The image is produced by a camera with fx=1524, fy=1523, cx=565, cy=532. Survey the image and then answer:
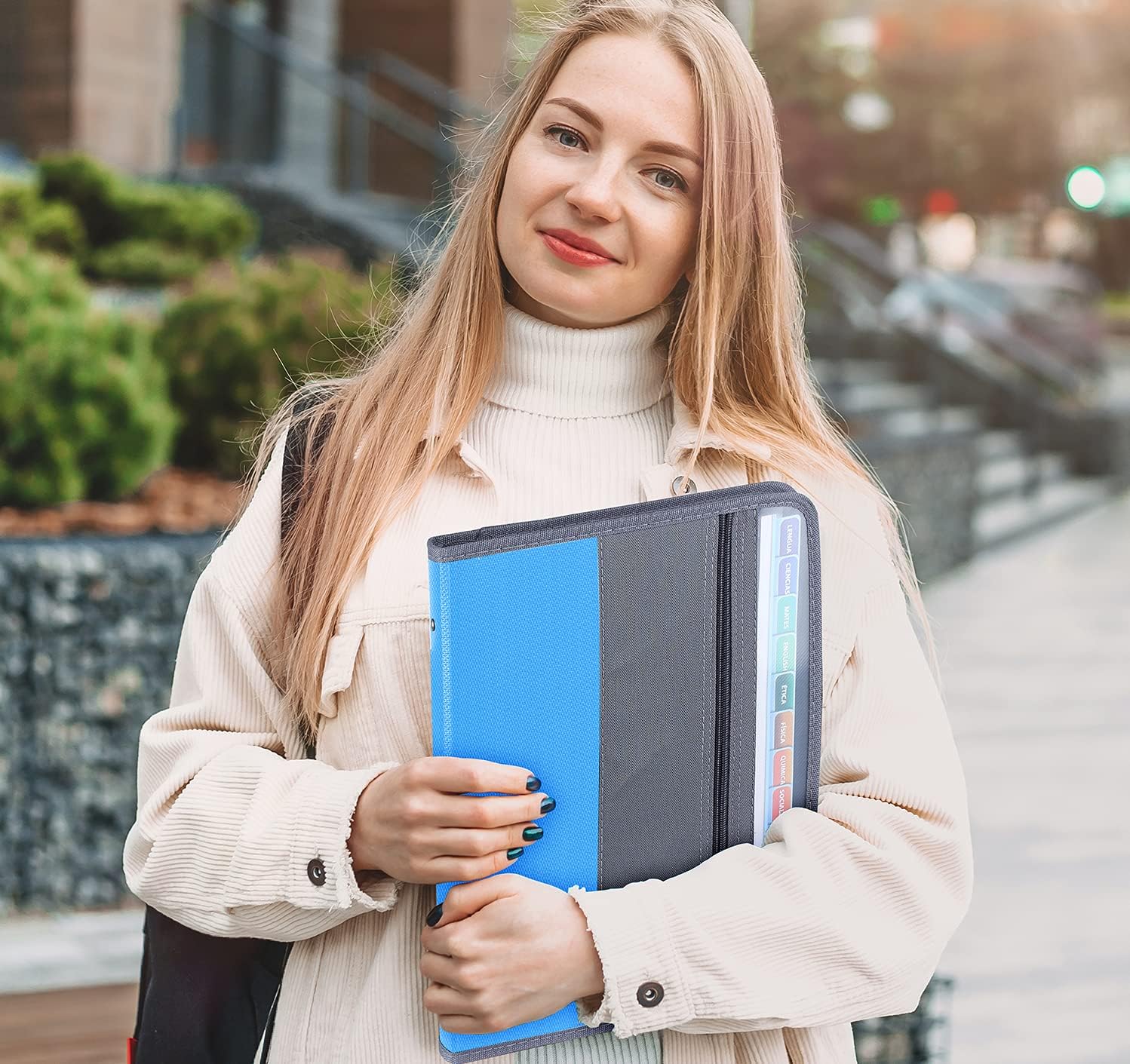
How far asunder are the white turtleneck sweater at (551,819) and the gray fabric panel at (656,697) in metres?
0.05

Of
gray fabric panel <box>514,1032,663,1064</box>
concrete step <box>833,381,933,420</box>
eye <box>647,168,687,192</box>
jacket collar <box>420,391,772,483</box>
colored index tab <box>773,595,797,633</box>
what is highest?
concrete step <box>833,381,933,420</box>

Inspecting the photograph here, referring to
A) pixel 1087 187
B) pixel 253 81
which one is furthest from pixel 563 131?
pixel 1087 187

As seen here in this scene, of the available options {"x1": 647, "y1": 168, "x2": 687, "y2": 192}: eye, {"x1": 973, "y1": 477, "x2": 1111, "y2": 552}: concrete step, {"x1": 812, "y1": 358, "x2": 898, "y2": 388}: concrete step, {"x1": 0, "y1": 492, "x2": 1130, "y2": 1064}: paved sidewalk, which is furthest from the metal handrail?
{"x1": 647, "y1": 168, "x2": 687, "y2": 192}: eye

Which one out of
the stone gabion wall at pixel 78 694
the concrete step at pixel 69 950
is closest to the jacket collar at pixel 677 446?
the concrete step at pixel 69 950

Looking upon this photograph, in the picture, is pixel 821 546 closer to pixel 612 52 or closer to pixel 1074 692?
pixel 612 52

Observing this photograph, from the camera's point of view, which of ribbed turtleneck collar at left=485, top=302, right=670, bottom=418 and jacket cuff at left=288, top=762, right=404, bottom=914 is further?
ribbed turtleneck collar at left=485, top=302, right=670, bottom=418

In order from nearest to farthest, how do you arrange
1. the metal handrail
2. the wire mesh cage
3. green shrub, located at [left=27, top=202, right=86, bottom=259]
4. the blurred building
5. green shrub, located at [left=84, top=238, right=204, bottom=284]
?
the wire mesh cage < green shrub, located at [left=27, top=202, right=86, bottom=259] < green shrub, located at [left=84, top=238, right=204, bottom=284] < the blurred building < the metal handrail

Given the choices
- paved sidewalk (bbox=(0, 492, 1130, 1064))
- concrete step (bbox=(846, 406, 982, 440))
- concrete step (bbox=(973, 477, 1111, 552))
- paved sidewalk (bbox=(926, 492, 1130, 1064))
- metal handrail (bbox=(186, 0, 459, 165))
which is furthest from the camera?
concrete step (bbox=(973, 477, 1111, 552))

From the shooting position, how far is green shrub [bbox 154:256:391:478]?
6.45 meters

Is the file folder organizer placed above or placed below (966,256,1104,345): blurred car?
below

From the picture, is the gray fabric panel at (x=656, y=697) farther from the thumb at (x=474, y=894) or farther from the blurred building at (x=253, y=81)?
the blurred building at (x=253, y=81)

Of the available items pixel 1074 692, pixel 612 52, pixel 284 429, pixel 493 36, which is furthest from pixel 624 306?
pixel 493 36

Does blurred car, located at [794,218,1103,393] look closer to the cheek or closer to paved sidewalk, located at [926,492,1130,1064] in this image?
paved sidewalk, located at [926,492,1130,1064]

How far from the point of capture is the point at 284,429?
1774mm
